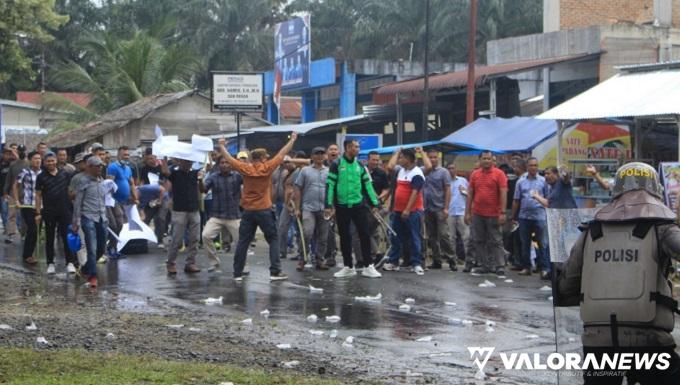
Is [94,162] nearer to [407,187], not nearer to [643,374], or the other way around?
[407,187]

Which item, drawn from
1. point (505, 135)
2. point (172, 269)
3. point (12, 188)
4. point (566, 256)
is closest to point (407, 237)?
point (172, 269)

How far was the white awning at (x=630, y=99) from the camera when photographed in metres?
17.8

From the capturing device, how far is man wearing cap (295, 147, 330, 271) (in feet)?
54.2

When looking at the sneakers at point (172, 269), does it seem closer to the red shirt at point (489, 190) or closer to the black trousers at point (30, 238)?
the black trousers at point (30, 238)

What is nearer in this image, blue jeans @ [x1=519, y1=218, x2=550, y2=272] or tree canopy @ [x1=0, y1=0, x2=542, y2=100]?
blue jeans @ [x1=519, y1=218, x2=550, y2=272]

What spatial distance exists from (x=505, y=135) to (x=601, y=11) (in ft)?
37.2

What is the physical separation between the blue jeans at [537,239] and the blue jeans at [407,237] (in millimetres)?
1548

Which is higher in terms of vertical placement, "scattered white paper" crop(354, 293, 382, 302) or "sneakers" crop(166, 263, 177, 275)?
"sneakers" crop(166, 263, 177, 275)

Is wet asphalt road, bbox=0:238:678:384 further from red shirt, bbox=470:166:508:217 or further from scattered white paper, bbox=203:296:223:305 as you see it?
red shirt, bbox=470:166:508:217

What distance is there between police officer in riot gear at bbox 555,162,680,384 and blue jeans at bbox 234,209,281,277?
370 inches

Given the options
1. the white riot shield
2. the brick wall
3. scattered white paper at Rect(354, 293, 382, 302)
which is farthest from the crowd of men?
the brick wall

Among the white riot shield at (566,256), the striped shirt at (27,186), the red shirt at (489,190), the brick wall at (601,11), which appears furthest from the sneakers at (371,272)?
the brick wall at (601,11)

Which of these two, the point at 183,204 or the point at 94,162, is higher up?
the point at 94,162

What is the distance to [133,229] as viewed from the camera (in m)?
19.3
